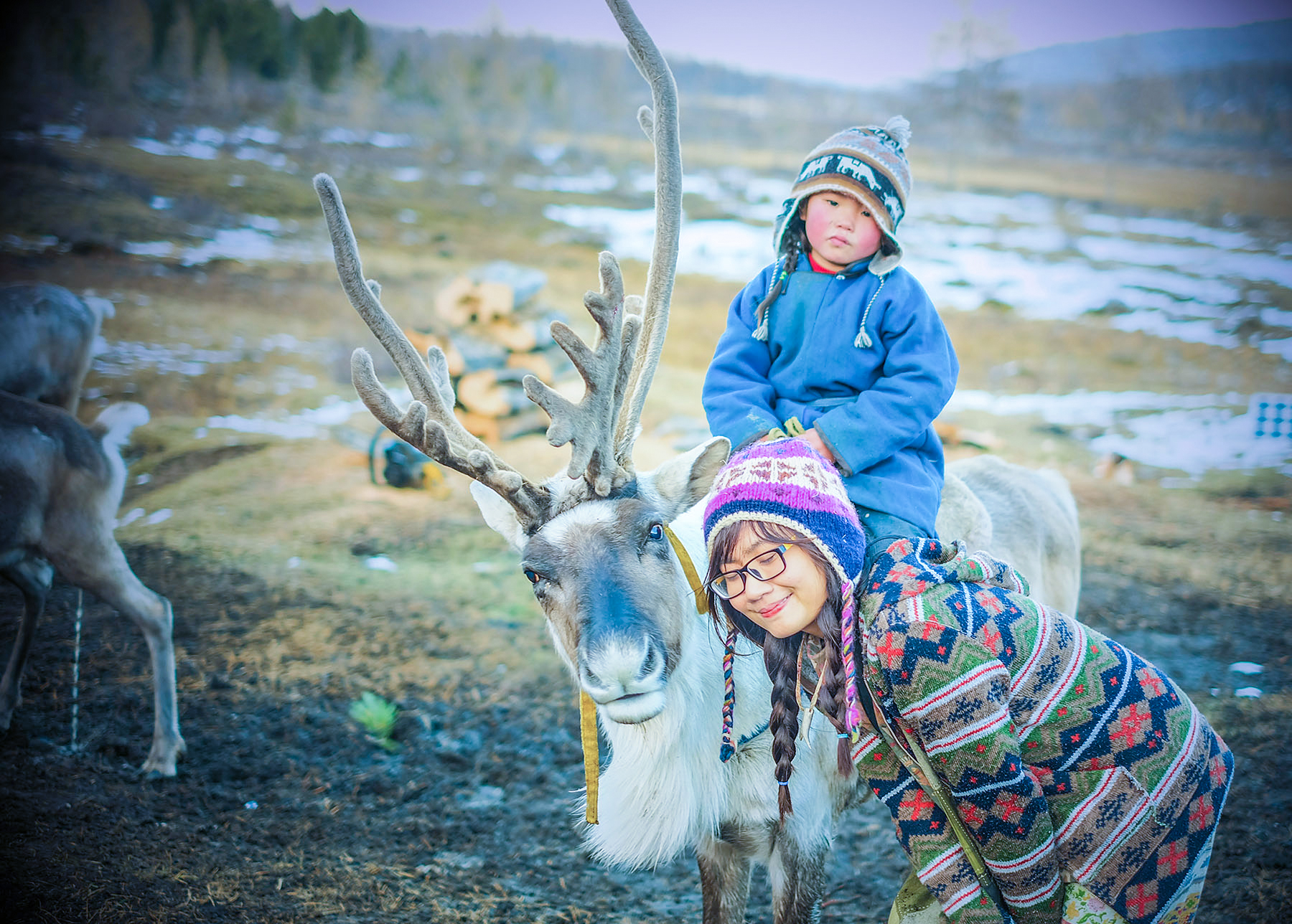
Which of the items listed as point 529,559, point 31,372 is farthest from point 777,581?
point 31,372

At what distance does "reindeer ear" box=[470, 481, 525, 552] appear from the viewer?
2414 millimetres

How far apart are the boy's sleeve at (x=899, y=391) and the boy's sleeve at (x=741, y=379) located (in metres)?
0.19

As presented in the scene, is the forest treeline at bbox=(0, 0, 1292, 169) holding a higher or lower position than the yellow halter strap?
higher

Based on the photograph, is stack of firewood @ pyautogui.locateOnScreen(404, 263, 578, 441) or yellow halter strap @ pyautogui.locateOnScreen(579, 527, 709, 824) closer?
yellow halter strap @ pyautogui.locateOnScreen(579, 527, 709, 824)

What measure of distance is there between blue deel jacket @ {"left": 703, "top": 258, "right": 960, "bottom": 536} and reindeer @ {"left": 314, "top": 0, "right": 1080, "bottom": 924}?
0.28 m

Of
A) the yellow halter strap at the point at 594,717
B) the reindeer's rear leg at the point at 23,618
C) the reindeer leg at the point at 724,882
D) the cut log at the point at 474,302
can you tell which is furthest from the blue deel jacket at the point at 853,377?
the cut log at the point at 474,302

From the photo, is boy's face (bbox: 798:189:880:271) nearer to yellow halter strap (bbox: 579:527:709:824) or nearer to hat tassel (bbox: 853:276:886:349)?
hat tassel (bbox: 853:276:886:349)

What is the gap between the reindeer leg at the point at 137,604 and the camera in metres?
3.30

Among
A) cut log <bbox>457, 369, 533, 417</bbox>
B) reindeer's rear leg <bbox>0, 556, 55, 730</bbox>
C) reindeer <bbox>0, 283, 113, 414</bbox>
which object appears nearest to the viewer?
reindeer's rear leg <bbox>0, 556, 55, 730</bbox>

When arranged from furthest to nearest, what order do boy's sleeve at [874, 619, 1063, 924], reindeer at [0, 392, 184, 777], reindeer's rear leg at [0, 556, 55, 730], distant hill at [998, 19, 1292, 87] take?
1. distant hill at [998, 19, 1292, 87]
2. reindeer's rear leg at [0, 556, 55, 730]
3. reindeer at [0, 392, 184, 777]
4. boy's sleeve at [874, 619, 1063, 924]

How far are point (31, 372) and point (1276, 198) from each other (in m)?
24.7

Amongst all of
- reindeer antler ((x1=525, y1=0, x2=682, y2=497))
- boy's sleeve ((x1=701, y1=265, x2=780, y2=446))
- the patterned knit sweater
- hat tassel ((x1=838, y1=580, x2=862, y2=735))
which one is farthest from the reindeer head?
the patterned knit sweater

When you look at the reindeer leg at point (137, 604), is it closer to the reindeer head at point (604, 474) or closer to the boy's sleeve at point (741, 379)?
the reindeer head at point (604, 474)

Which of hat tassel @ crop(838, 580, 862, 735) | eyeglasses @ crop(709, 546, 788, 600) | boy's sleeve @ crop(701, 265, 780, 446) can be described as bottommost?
hat tassel @ crop(838, 580, 862, 735)
